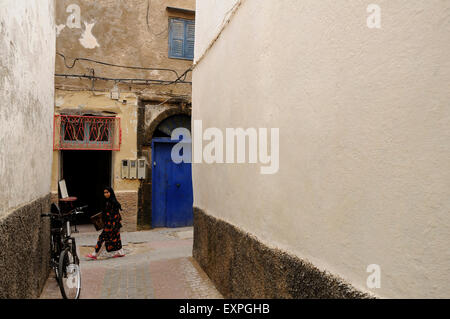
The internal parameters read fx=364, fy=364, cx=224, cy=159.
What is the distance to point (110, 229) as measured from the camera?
6.98 metres

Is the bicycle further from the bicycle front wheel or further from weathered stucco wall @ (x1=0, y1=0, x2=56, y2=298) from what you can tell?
weathered stucco wall @ (x1=0, y1=0, x2=56, y2=298)

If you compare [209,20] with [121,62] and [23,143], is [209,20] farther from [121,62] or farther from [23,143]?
[121,62]

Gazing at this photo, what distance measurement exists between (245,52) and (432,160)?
2.70 m

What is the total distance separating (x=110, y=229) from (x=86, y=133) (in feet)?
11.8

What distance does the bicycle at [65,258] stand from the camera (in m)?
4.41

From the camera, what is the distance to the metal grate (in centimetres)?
930

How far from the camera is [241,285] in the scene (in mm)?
3873

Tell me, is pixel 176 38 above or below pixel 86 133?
above

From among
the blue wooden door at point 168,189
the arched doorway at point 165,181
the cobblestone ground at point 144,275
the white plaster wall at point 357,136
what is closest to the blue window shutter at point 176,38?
the arched doorway at point 165,181

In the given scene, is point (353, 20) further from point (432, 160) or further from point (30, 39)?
point (30, 39)

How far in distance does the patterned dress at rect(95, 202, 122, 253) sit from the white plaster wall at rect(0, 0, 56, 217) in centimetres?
201

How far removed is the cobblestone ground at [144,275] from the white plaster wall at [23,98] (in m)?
1.56

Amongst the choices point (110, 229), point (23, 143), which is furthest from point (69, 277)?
point (110, 229)
